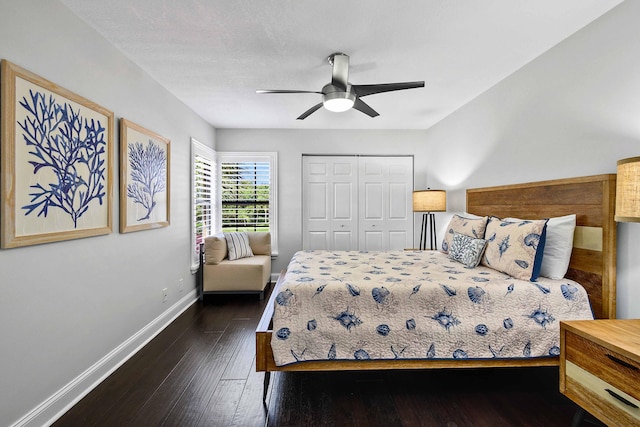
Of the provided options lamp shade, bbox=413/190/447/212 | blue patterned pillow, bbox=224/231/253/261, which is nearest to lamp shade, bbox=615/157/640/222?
lamp shade, bbox=413/190/447/212

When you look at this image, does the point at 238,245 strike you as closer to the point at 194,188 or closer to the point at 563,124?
the point at 194,188

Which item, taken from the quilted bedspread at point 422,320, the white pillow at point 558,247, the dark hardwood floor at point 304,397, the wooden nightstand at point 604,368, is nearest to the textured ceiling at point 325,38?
the white pillow at point 558,247

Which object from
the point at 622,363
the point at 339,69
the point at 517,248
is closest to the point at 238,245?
A: the point at 339,69

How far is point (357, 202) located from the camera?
4.95m

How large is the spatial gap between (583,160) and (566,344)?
4.50 feet

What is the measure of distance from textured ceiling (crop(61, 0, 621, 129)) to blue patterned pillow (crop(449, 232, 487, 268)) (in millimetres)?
1587

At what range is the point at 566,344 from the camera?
5.24 feet

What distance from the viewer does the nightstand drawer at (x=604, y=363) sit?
128 cm

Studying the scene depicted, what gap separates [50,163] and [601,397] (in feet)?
10.5

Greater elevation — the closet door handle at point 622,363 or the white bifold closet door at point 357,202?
the white bifold closet door at point 357,202

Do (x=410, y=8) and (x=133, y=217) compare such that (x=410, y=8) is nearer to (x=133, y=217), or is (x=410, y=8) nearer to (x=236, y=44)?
(x=236, y=44)

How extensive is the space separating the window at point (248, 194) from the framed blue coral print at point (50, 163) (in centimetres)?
261

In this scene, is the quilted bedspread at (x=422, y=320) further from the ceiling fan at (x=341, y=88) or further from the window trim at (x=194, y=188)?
the window trim at (x=194, y=188)

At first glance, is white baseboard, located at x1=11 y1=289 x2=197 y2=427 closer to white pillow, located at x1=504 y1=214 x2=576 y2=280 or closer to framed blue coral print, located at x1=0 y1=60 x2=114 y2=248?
framed blue coral print, located at x1=0 y1=60 x2=114 y2=248
